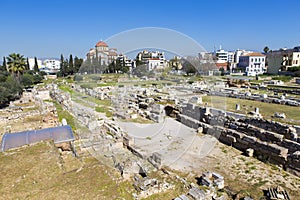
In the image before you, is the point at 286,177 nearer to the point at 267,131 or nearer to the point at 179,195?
the point at 267,131

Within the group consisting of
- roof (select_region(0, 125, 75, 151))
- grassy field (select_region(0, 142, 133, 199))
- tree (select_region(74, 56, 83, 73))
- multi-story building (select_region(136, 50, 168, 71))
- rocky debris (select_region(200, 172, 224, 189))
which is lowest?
rocky debris (select_region(200, 172, 224, 189))

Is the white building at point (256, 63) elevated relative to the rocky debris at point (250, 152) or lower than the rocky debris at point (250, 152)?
elevated

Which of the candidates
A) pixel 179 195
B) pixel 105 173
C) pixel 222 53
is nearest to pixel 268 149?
pixel 179 195

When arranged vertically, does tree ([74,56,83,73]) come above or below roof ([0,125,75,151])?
above

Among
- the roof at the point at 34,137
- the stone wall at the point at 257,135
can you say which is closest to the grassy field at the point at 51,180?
the roof at the point at 34,137

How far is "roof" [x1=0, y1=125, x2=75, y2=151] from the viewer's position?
34.3 feet

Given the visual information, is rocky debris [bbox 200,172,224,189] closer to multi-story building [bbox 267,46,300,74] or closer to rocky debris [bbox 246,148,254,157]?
rocky debris [bbox 246,148,254,157]

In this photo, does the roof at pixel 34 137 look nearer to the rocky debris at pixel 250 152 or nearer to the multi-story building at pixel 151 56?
the multi-story building at pixel 151 56

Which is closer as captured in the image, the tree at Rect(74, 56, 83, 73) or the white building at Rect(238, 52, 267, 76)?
the tree at Rect(74, 56, 83, 73)

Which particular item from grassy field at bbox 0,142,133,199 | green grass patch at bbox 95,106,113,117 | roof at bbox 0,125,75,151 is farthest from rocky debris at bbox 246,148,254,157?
green grass patch at bbox 95,106,113,117

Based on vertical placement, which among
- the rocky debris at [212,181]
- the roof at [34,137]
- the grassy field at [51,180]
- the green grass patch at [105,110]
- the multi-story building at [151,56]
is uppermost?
the multi-story building at [151,56]

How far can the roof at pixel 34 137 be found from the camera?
34.3ft

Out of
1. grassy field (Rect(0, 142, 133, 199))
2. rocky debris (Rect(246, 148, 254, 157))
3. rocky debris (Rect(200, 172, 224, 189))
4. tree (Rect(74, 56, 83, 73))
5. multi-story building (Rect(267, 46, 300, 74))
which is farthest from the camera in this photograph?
tree (Rect(74, 56, 83, 73))

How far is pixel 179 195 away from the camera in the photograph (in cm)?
711
